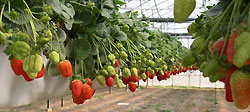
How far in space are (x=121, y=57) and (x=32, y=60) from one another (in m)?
1.04

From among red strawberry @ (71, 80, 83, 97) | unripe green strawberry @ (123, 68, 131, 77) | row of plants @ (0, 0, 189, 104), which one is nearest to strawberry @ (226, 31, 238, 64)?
row of plants @ (0, 0, 189, 104)

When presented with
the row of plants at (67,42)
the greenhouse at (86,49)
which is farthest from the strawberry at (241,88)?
the row of plants at (67,42)

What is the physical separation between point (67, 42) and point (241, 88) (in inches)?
45.1

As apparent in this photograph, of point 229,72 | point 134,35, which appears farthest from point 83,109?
point 229,72

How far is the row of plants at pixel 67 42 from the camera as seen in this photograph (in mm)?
736

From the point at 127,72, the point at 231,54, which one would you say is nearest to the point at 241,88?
the point at 231,54

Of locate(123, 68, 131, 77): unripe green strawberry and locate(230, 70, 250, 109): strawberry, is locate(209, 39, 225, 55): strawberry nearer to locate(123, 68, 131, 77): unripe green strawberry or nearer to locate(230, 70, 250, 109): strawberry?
locate(230, 70, 250, 109): strawberry

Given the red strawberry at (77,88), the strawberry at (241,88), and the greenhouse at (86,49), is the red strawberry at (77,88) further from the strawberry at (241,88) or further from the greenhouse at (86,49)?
the strawberry at (241,88)

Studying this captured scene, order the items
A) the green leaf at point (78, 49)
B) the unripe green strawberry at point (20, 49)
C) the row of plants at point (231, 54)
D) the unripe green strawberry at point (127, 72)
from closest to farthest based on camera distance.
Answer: the row of plants at point (231, 54), the unripe green strawberry at point (20, 49), the green leaf at point (78, 49), the unripe green strawberry at point (127, 72)

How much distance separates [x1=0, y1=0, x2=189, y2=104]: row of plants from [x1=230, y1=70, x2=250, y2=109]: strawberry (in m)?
0.34

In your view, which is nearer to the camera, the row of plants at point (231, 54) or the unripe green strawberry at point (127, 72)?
the row of plants at point (231, 54)

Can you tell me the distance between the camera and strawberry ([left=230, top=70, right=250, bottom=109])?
34cm

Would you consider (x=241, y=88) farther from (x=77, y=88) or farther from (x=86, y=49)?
(x=86, y=49)

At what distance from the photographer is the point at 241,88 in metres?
0.35
